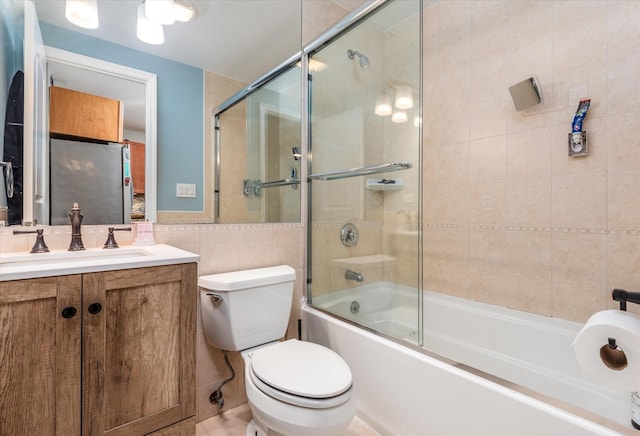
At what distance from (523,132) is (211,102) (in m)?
1.69

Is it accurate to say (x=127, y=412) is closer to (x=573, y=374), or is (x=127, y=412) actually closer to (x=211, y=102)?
(x=211, y=102)

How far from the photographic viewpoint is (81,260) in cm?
104

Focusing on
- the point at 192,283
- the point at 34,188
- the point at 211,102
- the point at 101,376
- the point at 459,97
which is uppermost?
the point at 459,97

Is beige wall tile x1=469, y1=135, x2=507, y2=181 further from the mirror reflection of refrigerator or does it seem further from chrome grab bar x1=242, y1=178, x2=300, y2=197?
the mirror reflection of refrigerator

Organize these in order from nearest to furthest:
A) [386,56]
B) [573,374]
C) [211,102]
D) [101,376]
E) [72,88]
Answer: [101,376]
[72,88]
[573,374]
[211,102]
[386,56]

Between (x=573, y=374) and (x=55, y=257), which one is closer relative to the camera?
(x=55, y=257)

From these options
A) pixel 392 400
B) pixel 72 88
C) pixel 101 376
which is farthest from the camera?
pixel 392 400

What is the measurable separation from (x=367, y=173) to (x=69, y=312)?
1.40 m

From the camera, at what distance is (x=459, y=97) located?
1.96 m

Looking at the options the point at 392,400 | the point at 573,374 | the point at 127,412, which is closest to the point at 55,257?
the point at 127,412

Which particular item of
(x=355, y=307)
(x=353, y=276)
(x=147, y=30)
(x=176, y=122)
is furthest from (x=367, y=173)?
(x=147, y=30)

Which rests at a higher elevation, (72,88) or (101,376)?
(72,88)

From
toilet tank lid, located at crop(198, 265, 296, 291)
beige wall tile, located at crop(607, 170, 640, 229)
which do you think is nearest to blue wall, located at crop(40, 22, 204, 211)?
toilet tank lid, located at crop(198, 265, 296, 291)

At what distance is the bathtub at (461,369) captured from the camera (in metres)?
0.94
